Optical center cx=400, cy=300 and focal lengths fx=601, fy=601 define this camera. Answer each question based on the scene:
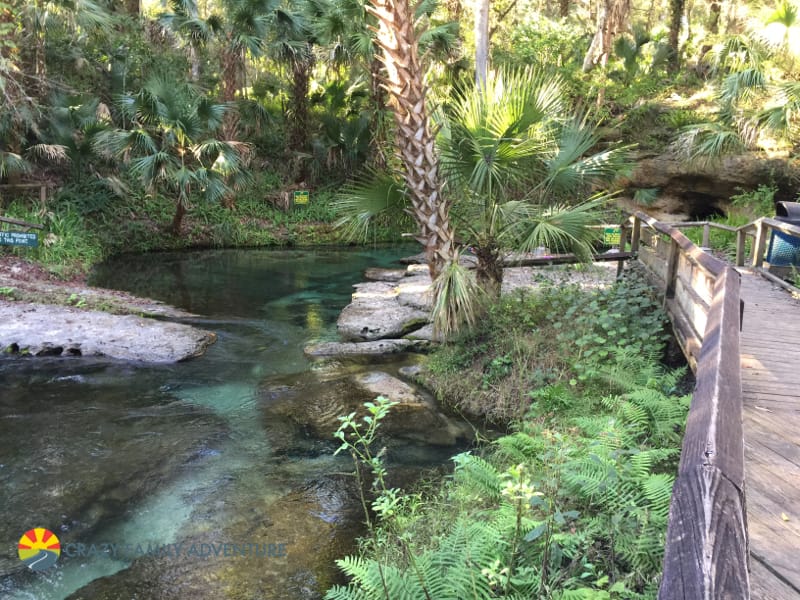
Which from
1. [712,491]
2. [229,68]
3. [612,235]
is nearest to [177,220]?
[229,68]

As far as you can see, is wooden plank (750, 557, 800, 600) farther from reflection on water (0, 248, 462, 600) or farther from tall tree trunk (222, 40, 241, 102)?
tall tree trunk (222, 40, 241, 102)

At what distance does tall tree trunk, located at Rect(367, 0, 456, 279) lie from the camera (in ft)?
22.1

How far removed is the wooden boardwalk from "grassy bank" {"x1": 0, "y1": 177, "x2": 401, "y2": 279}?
9.53 meters

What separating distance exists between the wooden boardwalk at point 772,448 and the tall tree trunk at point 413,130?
350 cm

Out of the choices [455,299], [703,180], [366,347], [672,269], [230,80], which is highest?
[230,80]

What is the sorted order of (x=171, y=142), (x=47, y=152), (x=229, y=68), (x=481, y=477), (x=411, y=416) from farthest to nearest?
(x=229, y=68) → (x=171, y=142) → (x=47, y=152) → (x=411, y=416) → (x=481, y=477)

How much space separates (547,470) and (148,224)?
54.8ft

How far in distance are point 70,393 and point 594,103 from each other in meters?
16.5

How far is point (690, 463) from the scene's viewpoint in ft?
5.79

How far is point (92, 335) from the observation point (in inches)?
338

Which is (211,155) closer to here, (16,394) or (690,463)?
(16,394)

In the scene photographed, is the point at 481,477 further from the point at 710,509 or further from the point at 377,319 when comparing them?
the point at 377,319

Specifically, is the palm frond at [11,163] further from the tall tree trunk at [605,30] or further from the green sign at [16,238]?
the tall tree trunk at [605,30]

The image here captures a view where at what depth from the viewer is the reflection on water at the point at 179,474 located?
12.9 feet
